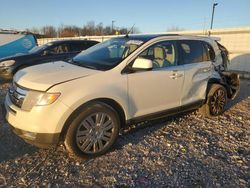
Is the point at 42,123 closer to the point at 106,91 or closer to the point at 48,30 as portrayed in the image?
the point at 106,91

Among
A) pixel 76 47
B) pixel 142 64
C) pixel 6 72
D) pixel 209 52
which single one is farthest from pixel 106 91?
pixel 76 47

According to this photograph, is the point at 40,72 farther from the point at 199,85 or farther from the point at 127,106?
the point at 199,85

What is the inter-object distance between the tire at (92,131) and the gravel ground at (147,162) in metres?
0.16

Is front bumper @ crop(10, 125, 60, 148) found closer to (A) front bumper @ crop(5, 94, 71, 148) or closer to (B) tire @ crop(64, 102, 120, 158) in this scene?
(A) front bumper @ crop(5, 94, 71, 148)

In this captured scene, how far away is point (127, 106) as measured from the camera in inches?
157

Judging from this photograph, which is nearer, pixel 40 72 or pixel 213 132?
pixel 40 72

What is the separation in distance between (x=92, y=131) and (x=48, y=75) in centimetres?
101

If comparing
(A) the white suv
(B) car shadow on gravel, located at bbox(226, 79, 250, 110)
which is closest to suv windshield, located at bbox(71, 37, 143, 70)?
(A) the white suv

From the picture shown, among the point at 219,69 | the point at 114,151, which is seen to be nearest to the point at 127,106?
the point at 114,151

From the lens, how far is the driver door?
13.4 feet

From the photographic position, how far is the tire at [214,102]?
5519 millimetres

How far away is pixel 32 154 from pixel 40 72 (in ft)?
3.99

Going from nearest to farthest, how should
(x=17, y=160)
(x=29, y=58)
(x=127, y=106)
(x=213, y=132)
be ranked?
(x=17, y=160) < (x=127, y=106) < (x=213, y=132) < (x=29, y=58)

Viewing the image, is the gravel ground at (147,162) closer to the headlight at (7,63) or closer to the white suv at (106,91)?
the white suv at (106,91)
